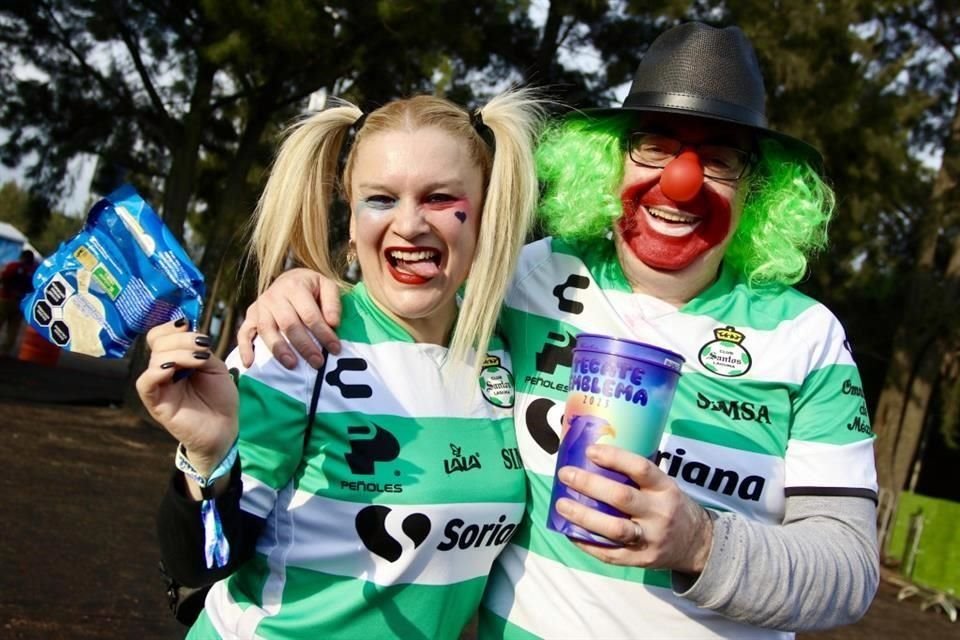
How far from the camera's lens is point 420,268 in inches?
84.4

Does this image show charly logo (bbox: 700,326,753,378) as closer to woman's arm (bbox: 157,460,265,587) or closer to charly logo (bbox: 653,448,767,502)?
charly logo (bbox: 653,448,767,502)

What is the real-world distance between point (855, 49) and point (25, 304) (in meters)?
9.75

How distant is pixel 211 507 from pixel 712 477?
1.07 metres

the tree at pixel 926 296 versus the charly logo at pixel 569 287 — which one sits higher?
the tree at pixel 926 296

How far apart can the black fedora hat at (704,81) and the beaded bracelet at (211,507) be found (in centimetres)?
131

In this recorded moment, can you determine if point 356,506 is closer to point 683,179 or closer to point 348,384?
point 348,384

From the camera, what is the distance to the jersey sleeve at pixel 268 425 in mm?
1842

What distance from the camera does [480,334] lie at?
7.36ft

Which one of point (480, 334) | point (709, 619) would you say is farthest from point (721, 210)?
point (709, 619)

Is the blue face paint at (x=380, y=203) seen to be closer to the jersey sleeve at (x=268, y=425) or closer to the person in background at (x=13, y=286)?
the jersey sleeve at (x=268, y=425)

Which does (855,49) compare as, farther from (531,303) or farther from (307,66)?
(531,303)

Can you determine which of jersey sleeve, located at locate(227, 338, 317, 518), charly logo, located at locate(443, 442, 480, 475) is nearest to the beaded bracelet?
jersey sleeve, located at locate(227, 338, 317, 518)

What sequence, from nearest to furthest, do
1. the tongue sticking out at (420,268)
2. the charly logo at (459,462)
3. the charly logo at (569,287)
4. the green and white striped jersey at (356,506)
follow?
the green and white striped jersey at (356,506)
the charly logo at (459,462)
the tongue sticking out at (420,268)
the charly logo at (569,287)

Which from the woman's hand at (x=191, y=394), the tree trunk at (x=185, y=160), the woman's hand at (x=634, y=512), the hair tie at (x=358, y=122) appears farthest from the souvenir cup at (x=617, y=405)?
the tree trunk at (x=185, y=160)
